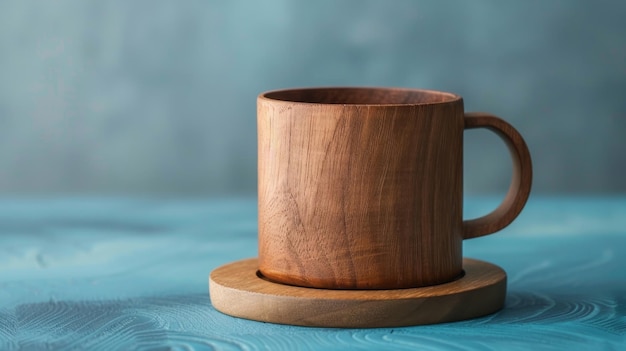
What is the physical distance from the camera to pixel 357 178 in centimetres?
87

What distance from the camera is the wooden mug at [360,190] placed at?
87 cm

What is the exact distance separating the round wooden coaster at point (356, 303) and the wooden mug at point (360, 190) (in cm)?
2

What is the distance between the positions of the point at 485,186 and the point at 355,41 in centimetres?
29

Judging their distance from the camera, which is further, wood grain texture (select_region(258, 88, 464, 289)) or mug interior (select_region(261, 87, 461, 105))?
mug interior (select_region(261, 87, 461, 105))

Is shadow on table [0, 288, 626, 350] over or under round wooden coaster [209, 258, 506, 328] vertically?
under

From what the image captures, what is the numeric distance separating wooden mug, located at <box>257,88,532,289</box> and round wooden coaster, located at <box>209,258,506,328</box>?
0.02 metres

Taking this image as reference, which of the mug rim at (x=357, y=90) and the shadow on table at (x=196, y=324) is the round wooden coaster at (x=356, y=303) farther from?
the mug rim at (x=357, y=90)

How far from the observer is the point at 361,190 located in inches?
34.3

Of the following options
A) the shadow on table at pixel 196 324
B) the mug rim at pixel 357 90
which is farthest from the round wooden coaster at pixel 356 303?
the mug rim at pixel 357 90

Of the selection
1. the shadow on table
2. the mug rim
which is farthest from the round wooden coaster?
the mug rim

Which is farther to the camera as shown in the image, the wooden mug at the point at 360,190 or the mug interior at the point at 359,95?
the mug interior at the point at 359,95

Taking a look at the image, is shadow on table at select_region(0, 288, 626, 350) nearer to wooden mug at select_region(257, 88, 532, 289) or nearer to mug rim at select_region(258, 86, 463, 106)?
wooden mug at select_region(257, 88, 532, 289)

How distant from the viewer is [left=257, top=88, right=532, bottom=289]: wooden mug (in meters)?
→ 0.87

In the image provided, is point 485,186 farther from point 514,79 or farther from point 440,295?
point 440,295
